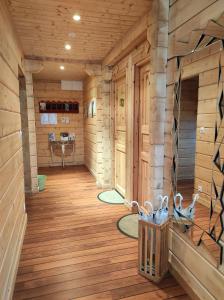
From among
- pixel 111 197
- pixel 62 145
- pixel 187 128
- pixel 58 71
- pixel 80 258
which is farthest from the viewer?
pixel 62 145

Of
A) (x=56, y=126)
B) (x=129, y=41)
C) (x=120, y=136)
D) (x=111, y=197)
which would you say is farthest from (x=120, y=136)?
(x=56, y=126)

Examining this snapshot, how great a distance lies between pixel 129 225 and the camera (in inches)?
116

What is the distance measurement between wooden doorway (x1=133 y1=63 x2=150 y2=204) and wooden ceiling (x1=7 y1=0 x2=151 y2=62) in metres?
0.65

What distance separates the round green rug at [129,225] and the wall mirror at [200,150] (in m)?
0.87

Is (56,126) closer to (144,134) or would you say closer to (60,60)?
(60,60)

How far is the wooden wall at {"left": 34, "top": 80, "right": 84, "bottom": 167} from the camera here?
626 cm

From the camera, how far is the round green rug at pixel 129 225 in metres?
2.74

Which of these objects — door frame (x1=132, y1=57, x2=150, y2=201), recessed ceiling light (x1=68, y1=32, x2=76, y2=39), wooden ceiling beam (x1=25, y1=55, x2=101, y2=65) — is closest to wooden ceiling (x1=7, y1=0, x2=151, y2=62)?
recessed ceiling light (x1=68, y1=32, x2=76, y2=39)

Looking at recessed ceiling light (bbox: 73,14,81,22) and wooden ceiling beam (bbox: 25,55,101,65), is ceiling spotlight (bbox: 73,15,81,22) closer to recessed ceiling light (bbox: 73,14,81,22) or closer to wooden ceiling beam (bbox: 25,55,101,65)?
recessed ceiling light (bbox: 73,14,81,22)

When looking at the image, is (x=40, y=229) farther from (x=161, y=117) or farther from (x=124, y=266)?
(x=161, y=117)

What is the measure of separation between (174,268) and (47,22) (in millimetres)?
2930

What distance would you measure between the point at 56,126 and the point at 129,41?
4.15 meters

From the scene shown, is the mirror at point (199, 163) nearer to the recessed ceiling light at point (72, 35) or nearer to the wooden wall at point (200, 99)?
the wooden wall at point (200, 99)

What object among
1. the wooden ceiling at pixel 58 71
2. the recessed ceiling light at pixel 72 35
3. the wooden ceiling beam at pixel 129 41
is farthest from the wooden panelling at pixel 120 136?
the recessed ceiling light at pixel 72 35
